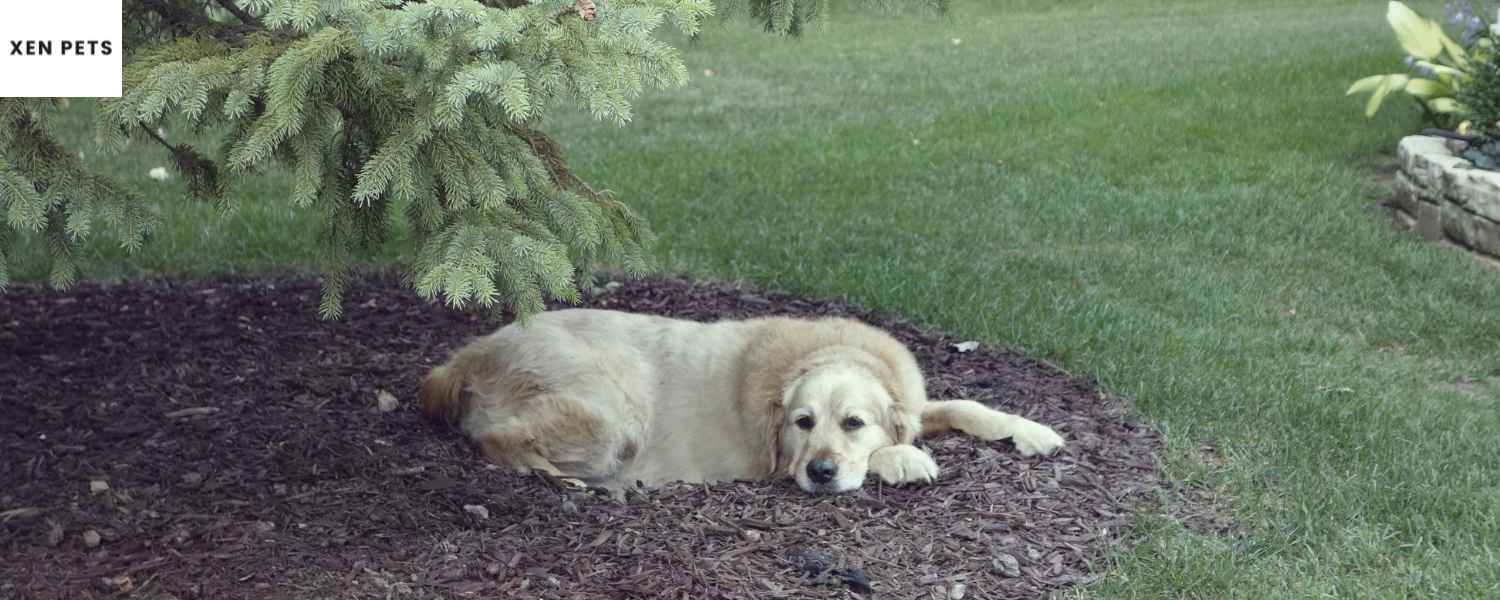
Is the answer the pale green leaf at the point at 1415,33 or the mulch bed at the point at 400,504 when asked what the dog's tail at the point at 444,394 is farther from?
the pale green leaf at the point at 1415,33

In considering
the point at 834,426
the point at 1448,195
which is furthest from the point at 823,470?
the point at 1448,195

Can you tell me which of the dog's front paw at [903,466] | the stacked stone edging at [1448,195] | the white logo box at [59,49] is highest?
the white logo box at [59,49]

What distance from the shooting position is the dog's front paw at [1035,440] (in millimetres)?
5254

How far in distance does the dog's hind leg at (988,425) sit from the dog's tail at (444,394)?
1754mm

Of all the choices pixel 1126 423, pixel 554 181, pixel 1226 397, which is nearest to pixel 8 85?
pixel 554 181

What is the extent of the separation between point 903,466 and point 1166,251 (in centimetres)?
431

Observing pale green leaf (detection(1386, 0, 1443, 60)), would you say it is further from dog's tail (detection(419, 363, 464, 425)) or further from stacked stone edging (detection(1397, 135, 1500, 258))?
dog's tail (detection(419, 363, 464, 425))

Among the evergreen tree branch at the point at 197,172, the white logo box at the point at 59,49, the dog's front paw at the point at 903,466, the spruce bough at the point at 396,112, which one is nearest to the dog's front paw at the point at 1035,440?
the dog's front paw at the point at 903,466

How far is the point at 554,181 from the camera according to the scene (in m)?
5.24

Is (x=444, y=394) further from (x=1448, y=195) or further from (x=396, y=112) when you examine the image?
(x=1448, y=195)

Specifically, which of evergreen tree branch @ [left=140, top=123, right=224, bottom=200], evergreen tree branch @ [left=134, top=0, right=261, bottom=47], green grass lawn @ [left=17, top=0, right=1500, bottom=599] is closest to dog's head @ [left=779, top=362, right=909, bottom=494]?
green grass lawn @ [left=17, top=0, right=1500, bottom=599]

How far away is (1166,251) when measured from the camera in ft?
28.5

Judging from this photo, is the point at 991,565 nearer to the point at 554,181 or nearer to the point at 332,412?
the point at 554,181

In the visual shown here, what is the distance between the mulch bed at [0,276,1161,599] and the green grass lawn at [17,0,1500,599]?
39 cm
